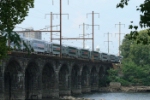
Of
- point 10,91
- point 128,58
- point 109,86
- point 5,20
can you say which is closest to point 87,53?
point 109,86

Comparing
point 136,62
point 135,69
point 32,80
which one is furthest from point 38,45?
point 136,62

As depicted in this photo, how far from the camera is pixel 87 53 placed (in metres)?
121

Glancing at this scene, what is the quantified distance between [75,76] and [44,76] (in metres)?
20.0

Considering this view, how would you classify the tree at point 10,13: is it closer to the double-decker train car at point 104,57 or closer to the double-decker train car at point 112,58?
the double-decker train car at point 104,57

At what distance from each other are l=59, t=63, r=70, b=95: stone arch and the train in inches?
102

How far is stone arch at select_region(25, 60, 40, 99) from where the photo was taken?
278ft

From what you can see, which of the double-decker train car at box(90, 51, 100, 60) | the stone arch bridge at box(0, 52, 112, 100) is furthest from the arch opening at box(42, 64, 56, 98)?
the double-decker train car at box(90, 51, 100, 60)

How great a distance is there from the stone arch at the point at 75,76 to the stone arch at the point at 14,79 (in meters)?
34.0

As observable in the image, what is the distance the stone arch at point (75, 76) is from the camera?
4382 inches

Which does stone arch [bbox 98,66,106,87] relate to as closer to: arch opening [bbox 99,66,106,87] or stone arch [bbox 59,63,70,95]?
arch opening [bbox 99,66,106,87]

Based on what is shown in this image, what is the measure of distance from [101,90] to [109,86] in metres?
4.47

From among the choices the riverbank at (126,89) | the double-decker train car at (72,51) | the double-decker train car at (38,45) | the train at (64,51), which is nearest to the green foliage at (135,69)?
the train at (64,51)

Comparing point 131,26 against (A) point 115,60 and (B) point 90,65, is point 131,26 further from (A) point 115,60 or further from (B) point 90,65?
(A) point 115,60

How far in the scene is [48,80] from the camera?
9419cm
